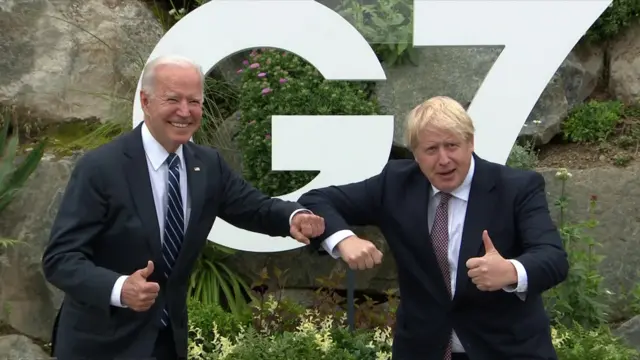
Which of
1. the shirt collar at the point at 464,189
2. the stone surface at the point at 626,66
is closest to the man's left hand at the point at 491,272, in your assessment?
the shirt collar at the point at 464,189

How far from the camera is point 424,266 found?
9.27 ft

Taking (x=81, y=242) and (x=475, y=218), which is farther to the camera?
(x=475, y=218)

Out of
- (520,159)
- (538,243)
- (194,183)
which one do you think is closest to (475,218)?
(538,243)

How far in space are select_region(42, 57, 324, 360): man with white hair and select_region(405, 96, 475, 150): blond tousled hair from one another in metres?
0.45

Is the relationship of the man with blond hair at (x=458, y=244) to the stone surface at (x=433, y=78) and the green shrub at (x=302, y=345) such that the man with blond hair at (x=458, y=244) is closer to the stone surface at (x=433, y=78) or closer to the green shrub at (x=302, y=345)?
the green shrub at (x=302, y=345)

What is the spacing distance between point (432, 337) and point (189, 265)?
0.84m

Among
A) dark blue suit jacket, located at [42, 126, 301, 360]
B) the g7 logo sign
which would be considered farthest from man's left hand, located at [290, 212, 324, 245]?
the g7 logo sign

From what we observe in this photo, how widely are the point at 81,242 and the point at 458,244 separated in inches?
47.1

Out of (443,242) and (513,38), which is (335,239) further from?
(513,38)

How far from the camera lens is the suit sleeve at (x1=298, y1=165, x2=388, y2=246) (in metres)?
2.98

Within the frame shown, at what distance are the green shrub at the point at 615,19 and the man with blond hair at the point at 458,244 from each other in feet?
12.1

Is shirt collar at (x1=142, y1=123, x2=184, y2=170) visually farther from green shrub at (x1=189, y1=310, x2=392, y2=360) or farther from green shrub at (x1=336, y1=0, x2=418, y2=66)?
green shrub at (x1=336, y1=0, x2=418, y2=66)

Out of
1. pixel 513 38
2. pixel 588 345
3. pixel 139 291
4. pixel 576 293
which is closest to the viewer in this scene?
pixel 139 291

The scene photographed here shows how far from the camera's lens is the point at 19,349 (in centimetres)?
525
